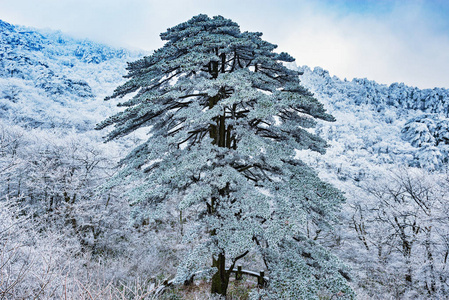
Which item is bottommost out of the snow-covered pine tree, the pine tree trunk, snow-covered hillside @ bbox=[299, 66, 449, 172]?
the pine tree trunk

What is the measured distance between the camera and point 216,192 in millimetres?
5066

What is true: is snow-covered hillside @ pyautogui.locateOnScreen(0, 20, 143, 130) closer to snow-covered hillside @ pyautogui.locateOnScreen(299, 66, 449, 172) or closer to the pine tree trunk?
the pine tree trunk

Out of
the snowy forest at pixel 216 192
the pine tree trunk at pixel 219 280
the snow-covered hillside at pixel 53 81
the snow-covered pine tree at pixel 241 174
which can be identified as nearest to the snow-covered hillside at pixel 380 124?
the snowy forest at pixel 216 192

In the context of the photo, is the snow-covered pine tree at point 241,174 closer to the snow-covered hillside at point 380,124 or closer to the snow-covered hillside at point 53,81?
the snow-covered hillside at point 380,124

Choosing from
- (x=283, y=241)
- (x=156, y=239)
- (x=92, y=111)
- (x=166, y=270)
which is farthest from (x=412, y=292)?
(x=92, y=111)

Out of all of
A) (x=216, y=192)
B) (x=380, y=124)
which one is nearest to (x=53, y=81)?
(x=216, y=192)

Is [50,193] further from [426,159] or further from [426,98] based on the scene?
[426,98]

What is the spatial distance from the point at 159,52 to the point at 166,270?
10064 mm

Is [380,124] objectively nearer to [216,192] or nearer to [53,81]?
[216,192]

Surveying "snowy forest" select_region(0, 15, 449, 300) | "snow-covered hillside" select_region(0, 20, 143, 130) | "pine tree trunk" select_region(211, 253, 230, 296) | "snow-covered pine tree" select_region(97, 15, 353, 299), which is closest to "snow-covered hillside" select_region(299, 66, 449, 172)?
"snowy forest" select_region(0, 15, 449, 300)

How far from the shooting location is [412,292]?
1041cm

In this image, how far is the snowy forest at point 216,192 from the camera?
4.61 metres

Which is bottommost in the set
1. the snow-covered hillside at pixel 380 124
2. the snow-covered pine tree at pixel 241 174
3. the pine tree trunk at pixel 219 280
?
the pine tree trunk at pixel 219 280

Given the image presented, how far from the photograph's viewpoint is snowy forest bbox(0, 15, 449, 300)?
4.61 metres
